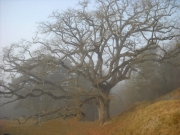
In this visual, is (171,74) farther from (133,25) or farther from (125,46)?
(133,25)

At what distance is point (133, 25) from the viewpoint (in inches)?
528

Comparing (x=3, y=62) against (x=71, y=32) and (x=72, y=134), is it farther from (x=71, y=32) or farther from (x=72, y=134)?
(x=72, y=134)

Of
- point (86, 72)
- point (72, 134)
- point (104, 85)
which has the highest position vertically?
point (86, 72)

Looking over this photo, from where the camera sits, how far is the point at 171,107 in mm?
9281

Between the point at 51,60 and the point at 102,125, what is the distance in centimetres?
668

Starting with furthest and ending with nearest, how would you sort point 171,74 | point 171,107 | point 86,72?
point 171,74 → point 86,72 → point 171,107

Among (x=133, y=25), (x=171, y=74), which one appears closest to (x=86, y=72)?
(x=133, y=25)

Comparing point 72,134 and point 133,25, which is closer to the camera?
point 72,134

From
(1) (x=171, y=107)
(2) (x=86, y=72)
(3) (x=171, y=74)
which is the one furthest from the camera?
(3) (x=171, y=74)

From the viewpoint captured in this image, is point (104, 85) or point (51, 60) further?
point (104, 85)

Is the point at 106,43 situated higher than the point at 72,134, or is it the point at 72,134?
the point at 106,43

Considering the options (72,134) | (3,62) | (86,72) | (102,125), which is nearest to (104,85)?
(86,72)

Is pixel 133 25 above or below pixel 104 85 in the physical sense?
above

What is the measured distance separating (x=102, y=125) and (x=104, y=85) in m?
3.28
